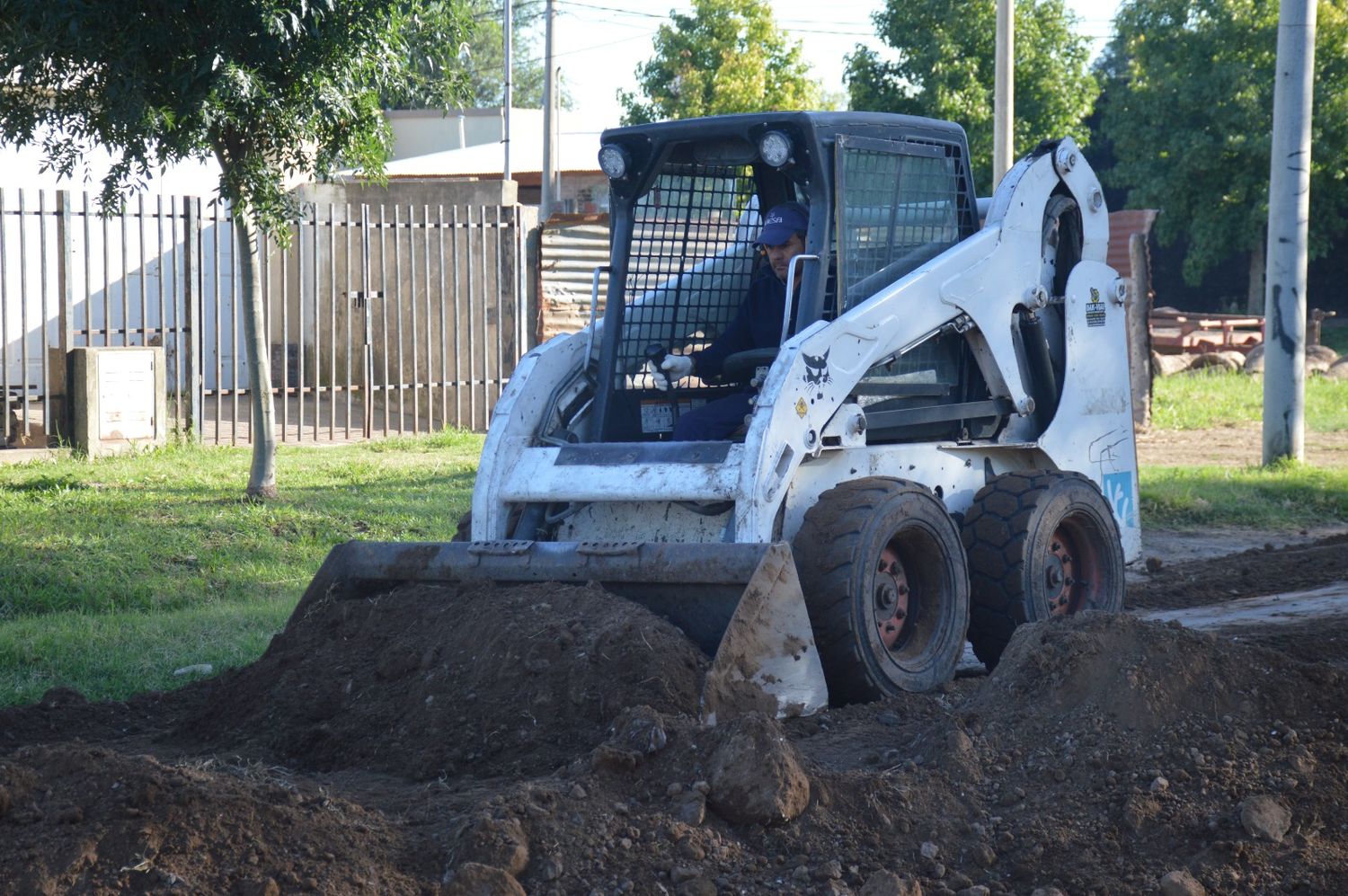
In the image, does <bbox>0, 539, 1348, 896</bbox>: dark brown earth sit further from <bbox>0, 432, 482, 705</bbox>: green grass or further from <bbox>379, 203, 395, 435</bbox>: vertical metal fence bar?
<bbox>379, 203, 395, 435</bbox>: vertical metal fence bar

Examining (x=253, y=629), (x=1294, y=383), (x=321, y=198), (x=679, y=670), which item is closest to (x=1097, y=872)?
(x=679, y=670)

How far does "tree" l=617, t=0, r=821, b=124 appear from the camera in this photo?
29578 millimetres

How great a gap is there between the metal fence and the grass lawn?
3.91ft

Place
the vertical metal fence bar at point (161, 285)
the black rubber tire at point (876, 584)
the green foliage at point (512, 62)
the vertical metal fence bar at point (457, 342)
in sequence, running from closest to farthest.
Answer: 1. the black rubber tire at point (876, 584)
2. the vertical metal fence bar at point (161, 285)
3. the vertical metal fence bar at point (457, 342)
4. the green foliage at point (512, 62)

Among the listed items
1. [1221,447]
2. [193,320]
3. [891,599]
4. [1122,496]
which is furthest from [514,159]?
[891,599]

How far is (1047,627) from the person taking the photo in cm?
528

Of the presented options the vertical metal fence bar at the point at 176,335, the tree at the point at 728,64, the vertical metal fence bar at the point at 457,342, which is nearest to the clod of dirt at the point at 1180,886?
the vertical metal fence bar at the point at 176,335

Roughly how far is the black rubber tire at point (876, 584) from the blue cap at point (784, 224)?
1.20 m

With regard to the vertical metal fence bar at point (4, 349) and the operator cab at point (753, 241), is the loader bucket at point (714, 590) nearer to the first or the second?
the operator cab at point (753, 241)

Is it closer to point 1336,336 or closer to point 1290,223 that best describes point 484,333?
point 1290,223

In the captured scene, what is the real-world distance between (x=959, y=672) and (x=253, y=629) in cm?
342

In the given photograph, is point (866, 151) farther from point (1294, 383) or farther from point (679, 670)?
point (1294, 383)

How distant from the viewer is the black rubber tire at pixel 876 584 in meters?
5.43

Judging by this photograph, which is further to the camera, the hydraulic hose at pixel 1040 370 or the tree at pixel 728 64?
the tree at pixel 728 64
